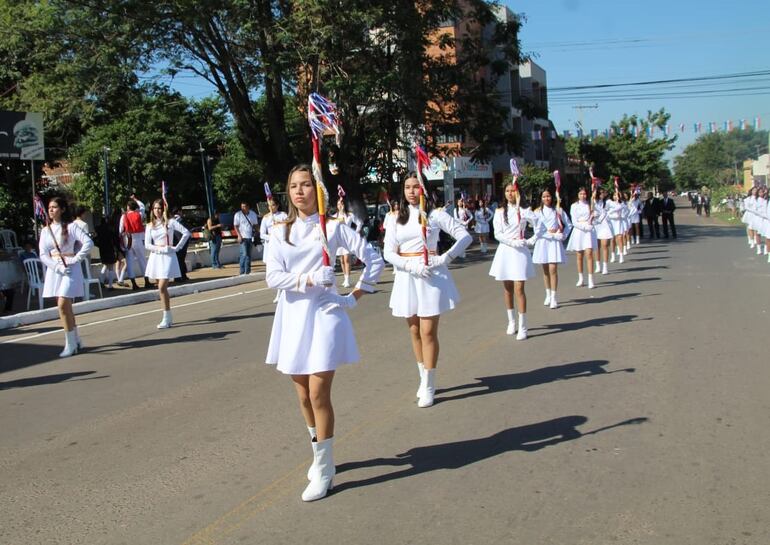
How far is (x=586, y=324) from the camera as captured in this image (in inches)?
408

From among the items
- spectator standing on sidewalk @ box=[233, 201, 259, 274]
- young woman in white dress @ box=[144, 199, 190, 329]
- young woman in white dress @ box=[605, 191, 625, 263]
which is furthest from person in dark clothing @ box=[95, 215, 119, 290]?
young woman in white dress @ box=[605, 191, 625, 263]

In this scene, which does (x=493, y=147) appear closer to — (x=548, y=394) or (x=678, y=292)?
(x=678, y=292)

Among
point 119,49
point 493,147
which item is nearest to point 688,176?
point 493,147

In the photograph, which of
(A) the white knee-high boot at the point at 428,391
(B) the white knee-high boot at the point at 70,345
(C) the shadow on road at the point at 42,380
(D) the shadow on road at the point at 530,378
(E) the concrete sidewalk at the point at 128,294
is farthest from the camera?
(E) the concrete sidewalk at the point at 128,294

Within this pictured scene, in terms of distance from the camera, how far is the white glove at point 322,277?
14.6ft

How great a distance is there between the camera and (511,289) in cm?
984

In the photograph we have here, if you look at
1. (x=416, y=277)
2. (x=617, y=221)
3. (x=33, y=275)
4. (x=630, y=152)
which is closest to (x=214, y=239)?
(x=33, y=275)

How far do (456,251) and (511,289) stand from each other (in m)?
3.46

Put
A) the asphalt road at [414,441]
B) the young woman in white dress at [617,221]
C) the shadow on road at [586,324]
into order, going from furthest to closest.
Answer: the young woman in white dress at [617,221], the shadow on road at [586,324], the asphalt road at [414,441]

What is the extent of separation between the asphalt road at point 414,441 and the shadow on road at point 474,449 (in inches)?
0.8

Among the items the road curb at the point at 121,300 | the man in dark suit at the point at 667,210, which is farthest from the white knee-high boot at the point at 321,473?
the man in dark suit at the point at 667,210

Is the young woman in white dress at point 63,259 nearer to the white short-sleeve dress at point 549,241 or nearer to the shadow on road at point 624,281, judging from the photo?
the white short-sleeve dress at point 549,241

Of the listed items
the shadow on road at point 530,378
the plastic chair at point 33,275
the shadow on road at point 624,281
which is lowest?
the shadow on road at point 530,378

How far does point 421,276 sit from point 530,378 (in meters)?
1.63
